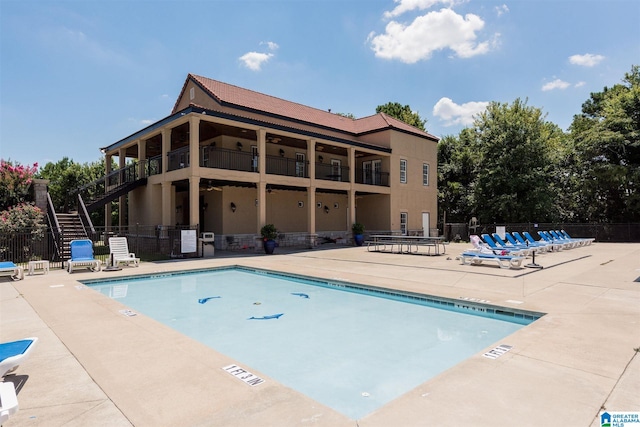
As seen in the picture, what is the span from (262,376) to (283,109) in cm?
2302

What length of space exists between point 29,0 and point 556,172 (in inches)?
1465

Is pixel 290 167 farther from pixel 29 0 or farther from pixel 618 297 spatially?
pixel 618 297

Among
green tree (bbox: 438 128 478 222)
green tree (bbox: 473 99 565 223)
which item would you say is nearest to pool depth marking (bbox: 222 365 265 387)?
green tree (bbox: 473 99 565 223)

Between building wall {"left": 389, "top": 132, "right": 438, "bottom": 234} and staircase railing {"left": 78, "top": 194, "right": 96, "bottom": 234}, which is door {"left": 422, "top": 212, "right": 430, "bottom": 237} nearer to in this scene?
building wall {"left": 389, "top": 132, "right": 438, "bottom": 234}

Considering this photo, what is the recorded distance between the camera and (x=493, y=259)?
44.0 ft

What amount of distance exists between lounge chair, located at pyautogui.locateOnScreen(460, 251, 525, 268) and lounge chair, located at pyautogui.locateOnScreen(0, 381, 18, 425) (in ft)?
44.4

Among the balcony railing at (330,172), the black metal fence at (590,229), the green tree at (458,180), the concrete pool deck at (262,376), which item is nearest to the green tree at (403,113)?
the green tree at (458,180)

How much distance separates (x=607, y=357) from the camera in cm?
440

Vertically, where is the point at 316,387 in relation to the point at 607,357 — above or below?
below

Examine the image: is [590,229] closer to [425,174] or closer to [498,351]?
[425,174]

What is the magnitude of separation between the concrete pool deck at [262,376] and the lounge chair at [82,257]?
506 centimetres

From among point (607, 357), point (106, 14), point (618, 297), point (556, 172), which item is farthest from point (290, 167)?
point (556, 172)

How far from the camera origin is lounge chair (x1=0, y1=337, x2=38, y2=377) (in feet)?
11.2

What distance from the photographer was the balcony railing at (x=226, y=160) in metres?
20.3
